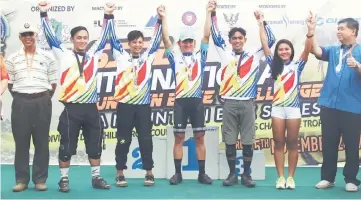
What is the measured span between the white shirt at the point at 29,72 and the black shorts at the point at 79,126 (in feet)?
1.07

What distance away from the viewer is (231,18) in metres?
6.22

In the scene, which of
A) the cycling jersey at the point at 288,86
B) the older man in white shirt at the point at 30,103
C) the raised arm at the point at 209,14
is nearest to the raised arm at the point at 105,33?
the older man in white shirt at the point at 30,103

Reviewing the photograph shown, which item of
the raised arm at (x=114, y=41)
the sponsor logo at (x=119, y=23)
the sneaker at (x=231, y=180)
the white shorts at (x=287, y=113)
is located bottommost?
the sneaker at (x=231, y=180)

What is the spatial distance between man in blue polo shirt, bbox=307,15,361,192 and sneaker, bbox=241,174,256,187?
638 millimetres

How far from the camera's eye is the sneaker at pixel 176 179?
5.09 m

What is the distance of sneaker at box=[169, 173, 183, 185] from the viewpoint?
5090 mm

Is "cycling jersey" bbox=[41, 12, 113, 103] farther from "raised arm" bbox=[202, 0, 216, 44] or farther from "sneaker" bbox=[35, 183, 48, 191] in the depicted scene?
"raised arm" bbox=[202, 0, 216, 44]

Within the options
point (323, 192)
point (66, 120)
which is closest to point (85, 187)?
point (66, 120)

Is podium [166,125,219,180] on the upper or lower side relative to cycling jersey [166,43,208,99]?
lower

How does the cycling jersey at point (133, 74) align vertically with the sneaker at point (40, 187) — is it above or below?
above

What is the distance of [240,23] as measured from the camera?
6227 millimetres

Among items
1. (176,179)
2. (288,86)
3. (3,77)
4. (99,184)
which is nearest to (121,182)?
(99,184)

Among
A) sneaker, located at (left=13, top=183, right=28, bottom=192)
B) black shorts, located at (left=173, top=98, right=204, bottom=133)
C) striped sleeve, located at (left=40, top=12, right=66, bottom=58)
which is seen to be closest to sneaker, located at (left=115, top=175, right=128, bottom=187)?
black shorts, located at (left=173, top=98, right=204, bottom=133)

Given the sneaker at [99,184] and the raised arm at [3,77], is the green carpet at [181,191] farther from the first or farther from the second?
the raised arm at [3,77]
